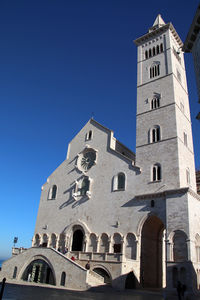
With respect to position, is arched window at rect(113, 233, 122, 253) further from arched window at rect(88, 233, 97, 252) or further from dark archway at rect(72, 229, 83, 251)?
dark archway at rect(72, 229, 83, 251)

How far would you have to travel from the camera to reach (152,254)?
27.2 metres

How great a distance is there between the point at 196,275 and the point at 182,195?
6.36 metres

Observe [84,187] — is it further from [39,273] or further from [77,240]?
[39,273]

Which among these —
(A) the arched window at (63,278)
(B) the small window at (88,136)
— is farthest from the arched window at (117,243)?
(B) the small window at (88,136)

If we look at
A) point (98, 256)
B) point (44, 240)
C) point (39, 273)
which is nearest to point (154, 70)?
point (98, 256)

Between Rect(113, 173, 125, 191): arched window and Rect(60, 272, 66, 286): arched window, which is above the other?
Rect(113, 173, 125, 191): arched window

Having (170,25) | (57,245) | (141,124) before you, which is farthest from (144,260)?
(170,25)

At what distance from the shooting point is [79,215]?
102 ft

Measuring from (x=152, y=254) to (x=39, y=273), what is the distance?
36.9 feet

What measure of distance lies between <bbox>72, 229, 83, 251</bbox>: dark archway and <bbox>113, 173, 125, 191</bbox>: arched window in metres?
6.58

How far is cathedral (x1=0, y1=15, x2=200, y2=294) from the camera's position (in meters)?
22.8

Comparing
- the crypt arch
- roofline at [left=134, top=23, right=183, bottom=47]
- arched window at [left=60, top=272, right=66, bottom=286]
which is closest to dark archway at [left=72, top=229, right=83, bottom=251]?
the crypt arch

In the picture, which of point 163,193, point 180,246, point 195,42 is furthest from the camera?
point 163,193

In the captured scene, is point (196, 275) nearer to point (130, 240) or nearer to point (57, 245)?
point (130, 240)
